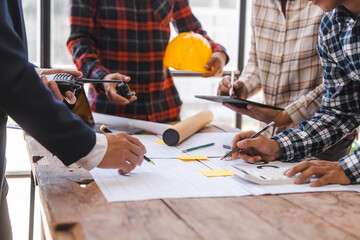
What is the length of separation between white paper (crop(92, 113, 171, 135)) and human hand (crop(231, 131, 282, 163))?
0.49 metres

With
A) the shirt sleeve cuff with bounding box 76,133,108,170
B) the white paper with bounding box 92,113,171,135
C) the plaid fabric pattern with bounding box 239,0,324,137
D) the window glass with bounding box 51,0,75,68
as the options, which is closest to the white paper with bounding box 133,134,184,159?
the white paper with bounding box 92,113,171,135

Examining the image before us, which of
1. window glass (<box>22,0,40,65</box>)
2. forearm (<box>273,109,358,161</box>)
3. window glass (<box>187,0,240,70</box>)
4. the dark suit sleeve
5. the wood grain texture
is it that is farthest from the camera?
window glass (<box>187,0,240,70</box>)

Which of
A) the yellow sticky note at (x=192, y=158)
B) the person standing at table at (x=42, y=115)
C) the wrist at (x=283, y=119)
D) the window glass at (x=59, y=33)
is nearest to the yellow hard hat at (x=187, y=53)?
the wrist at (x=283, y=119)

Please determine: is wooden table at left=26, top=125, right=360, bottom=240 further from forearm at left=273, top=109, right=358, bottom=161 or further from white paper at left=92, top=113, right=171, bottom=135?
white paper at left=92, top=113, right=171, bottom=135

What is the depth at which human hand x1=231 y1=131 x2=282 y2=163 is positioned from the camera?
1296mm

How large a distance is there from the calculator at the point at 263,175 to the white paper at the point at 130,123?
0.59m

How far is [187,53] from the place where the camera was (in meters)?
1.76

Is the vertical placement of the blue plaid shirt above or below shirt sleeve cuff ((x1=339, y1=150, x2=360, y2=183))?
above

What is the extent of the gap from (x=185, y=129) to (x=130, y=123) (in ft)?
1.07

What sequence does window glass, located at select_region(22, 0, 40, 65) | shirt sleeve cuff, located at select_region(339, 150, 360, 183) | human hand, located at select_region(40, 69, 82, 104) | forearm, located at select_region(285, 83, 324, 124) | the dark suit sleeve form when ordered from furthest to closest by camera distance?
window glass, located at select_region(22, 0, 40, 65), forearm, located at select_region(285, 83, 324, 124), human hand, located at select_region(40, 69, 82, 104), shirt sleeve cuff, located at select_region(339, 150, 360, 183), the dark suit sleeve

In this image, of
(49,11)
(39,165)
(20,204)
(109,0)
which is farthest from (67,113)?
(49,11)

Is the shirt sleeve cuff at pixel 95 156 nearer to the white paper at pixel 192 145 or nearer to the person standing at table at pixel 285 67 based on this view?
the white paper at pixel 192 145

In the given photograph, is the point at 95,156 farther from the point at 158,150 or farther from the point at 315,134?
the point at 315,134

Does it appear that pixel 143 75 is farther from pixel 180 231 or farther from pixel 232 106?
pixel 180 231
